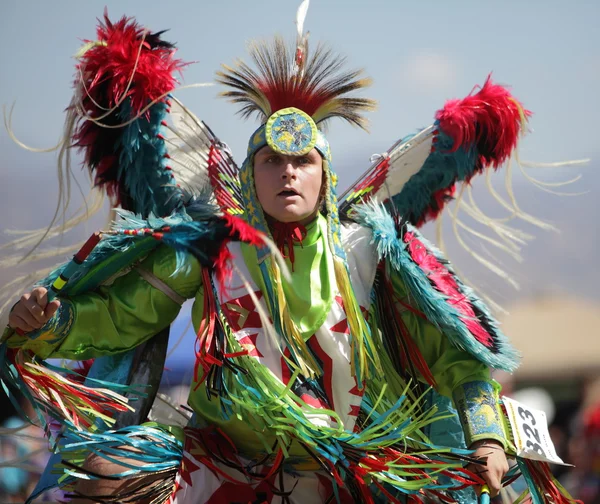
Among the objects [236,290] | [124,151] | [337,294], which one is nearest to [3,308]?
[124,151]

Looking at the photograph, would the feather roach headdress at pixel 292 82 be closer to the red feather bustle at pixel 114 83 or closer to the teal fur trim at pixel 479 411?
the red feather bustle at pixel 114 83

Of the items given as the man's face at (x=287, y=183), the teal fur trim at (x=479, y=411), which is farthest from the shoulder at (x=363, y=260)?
the teal fur trim at (x=479, y=411)

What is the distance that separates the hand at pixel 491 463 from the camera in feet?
8.22

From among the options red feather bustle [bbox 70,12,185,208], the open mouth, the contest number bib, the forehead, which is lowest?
the contest number bib

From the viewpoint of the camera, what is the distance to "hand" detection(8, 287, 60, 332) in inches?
94.3

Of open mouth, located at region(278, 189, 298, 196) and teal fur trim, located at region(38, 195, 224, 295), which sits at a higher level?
open mouth, located at region(278, 189, 298, 196)

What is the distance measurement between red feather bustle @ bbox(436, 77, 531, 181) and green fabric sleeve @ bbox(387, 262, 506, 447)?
25.5 inches

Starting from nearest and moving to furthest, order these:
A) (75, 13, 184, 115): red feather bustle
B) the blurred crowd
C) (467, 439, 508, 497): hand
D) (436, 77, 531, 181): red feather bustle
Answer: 1. (467, 439, 508, 497): hand
2. (75, 13, 184, 115): red feather bustle
3. (436, 77, 531, 181): red feather bustle
4. the blurred crowd

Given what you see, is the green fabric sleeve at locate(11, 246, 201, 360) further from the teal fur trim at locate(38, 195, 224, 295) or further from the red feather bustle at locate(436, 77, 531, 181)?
the red feather bustle at locate(436, 77, 531, 181)

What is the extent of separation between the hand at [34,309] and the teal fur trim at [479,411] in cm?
122

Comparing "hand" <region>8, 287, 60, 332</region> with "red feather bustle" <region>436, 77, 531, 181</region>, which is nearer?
"hand" <region>8, 287, 60, 332</region>

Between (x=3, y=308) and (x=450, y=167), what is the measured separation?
165 cm

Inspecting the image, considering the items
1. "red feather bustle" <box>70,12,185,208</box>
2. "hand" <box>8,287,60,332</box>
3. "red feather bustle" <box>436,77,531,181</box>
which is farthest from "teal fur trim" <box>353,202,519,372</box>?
"hand" <box>8,287,60,332</box>

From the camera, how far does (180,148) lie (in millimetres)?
3076
